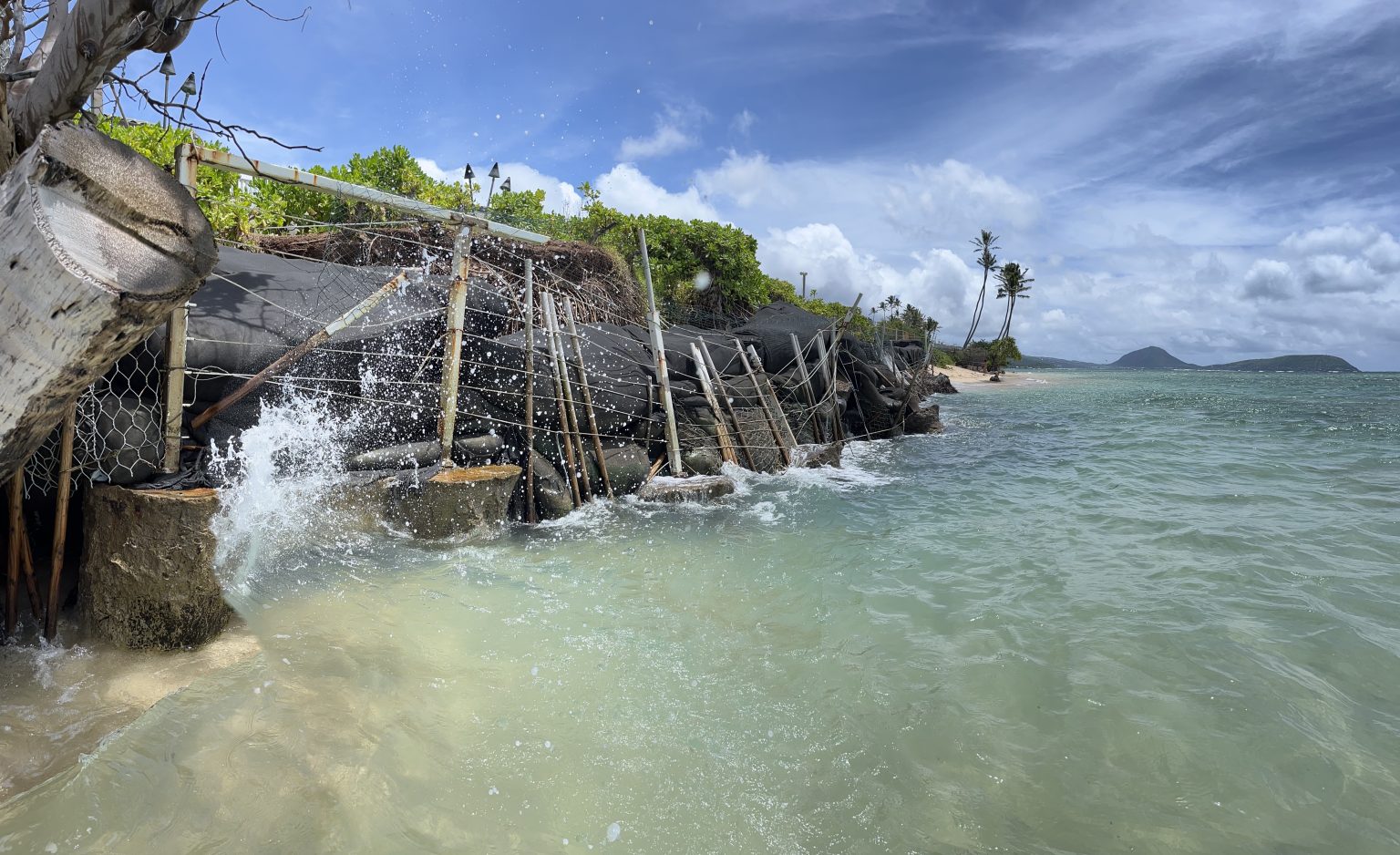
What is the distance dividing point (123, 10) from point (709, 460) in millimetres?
7724

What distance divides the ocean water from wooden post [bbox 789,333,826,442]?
6.49 meters

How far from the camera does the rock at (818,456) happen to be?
11.4 metres

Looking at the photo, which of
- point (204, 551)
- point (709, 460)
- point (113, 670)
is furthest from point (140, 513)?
point (709, 460)

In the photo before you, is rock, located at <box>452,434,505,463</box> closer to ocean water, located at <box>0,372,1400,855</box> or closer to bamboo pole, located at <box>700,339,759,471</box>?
ocean water, located at <box>0,372,1400,855</box>

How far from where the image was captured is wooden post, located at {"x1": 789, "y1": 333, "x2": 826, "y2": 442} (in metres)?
13.1

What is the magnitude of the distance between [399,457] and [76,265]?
4.64 metres

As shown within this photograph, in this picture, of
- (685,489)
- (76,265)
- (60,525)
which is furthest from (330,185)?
(685,489)

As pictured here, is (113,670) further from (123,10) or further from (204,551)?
(123,10)

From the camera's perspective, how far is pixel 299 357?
5.52m

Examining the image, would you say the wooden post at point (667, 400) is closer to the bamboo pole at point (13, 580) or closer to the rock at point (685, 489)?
the rock at point (685, 489)

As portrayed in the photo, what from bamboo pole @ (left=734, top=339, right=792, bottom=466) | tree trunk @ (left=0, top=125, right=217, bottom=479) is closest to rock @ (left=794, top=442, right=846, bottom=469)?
bamboo pole @ (left=734, top=339, right=792, bottom=466)

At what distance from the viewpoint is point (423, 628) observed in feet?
13.4

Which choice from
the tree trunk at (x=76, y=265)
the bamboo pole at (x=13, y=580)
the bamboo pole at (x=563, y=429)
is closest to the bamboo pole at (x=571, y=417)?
the bamboo pole at (x=563, y=429)

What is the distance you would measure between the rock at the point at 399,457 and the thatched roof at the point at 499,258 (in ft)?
8.35
